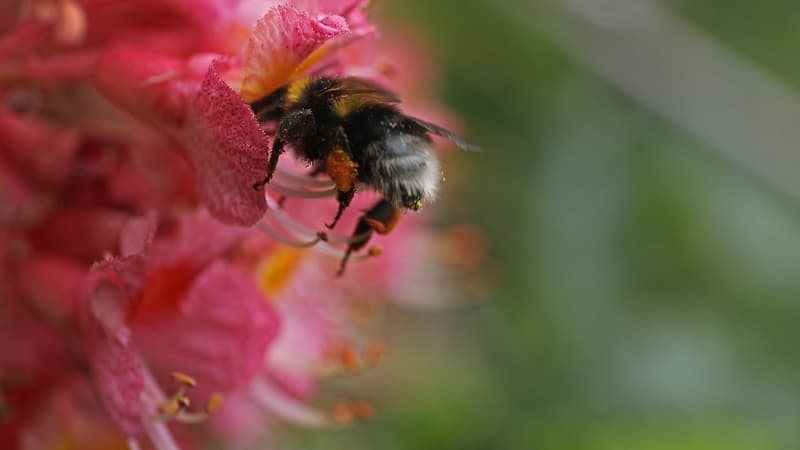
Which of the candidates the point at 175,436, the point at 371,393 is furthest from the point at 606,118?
the point at 175,436

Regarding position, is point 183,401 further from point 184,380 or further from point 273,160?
point 273,160

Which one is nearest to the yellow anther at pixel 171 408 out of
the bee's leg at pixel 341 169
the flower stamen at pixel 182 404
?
the flower stamen at pixel 182 404

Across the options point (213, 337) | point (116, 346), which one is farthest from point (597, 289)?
point (116, 346)

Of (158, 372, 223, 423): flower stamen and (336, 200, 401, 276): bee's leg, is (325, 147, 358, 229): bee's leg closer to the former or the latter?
(336, 200, 401, 276): bee's leg

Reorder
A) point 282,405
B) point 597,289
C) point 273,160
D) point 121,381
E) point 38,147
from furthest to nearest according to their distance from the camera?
point 597,289 < point 282,405 < point 38,147 < point 121,381 < point 273,160

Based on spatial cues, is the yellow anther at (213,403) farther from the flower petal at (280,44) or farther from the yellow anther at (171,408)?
the flower petal at (280,44)
